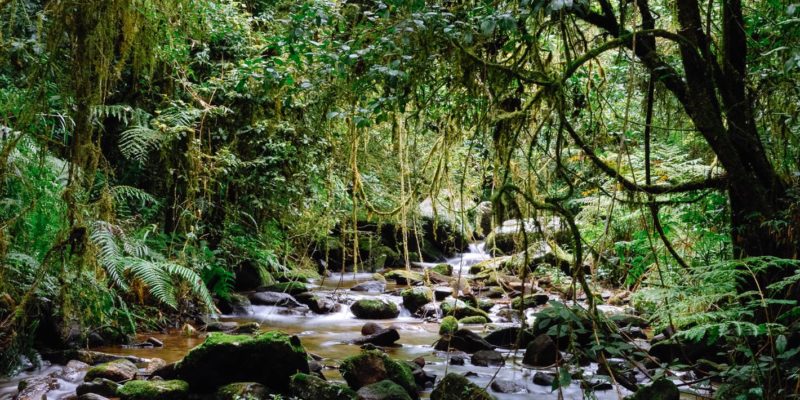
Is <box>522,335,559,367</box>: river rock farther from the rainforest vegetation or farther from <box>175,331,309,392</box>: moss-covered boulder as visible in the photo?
<box>175,331,309,392</box>: moss-covered boulder

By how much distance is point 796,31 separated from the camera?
320 cm

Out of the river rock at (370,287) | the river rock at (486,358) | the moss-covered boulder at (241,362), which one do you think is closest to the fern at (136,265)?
the moss-covered boulder at (241,362)

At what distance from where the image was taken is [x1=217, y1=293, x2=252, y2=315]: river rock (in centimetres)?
746

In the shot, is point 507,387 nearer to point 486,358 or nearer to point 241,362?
point 486,358

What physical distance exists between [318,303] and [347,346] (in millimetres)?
1758

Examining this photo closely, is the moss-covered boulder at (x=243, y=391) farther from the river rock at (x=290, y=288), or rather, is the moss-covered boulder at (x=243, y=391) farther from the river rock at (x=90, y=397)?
the river rock at (x=290, y=288)

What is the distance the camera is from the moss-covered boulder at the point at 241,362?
14.4ft

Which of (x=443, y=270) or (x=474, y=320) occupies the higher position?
(x=443, y=270)

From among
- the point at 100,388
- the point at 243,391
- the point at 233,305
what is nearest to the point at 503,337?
the point at 243,391

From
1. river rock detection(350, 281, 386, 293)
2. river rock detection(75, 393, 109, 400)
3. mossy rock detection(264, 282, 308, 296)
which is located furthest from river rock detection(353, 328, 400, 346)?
river rock detection(350, 281, 386, 293)

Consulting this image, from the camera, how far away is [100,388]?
4.30 meters

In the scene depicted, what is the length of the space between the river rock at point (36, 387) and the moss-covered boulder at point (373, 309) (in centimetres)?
388

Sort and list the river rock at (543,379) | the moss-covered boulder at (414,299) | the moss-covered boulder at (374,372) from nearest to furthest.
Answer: the moss-covered boulder at (374,372) < the river rock at (543,379) < the moss-covered boulder at (414,299)

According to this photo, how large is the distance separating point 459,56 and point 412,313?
5002 millimetres
